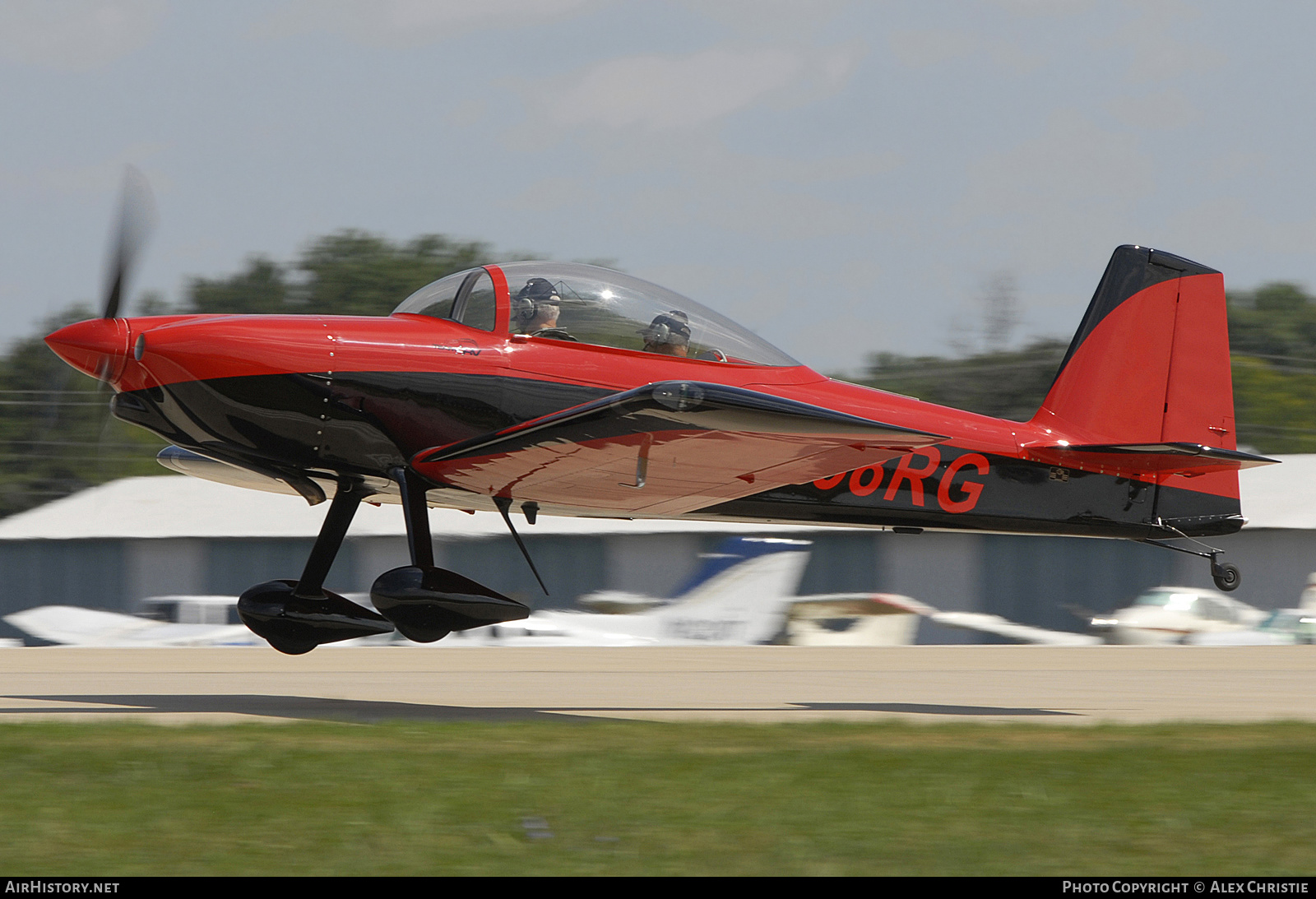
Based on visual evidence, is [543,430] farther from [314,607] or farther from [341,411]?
[314,607]

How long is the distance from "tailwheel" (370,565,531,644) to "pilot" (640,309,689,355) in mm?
1833

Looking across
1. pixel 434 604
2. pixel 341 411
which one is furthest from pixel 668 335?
pixel 434 604

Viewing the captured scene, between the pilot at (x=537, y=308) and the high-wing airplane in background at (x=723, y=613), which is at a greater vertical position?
the pilot at (x=537, y=308)

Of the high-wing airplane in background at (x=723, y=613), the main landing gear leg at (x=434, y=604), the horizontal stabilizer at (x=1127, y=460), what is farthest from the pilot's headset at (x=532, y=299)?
the high-wing airplane in background at (x=723, y=613)

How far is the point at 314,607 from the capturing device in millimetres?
8062

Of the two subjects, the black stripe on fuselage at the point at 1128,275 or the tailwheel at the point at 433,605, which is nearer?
the tailwheel at the point at 433,605

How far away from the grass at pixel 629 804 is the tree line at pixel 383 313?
29.0 metres

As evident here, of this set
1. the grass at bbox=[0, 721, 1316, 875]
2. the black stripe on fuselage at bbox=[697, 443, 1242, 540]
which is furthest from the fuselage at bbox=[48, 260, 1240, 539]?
the grass at bbox=[0, 721, 1316, 875]

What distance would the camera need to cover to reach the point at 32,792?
486 cm

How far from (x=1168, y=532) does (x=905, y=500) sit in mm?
2239

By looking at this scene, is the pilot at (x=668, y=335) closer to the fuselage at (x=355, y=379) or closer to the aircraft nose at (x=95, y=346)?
the fuselage at (x=355, y=379)

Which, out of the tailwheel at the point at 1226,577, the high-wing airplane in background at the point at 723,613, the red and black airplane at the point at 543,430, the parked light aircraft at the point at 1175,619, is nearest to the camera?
the red and black airplane at the point at 543,430

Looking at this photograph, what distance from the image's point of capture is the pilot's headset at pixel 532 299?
7.70m

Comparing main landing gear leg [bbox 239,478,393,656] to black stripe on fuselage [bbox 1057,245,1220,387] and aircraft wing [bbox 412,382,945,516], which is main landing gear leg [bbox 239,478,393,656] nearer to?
aircraft wing [bbox 412,382,945,516]
